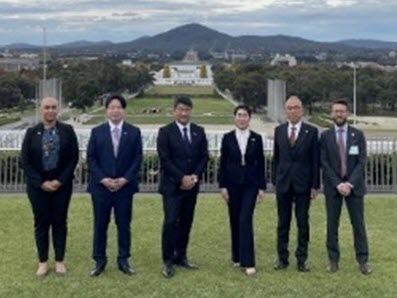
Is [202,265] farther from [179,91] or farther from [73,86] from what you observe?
[179,91]

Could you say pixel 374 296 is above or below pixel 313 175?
below

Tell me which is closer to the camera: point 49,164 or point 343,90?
point 49,164

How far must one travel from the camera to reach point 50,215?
7.39m

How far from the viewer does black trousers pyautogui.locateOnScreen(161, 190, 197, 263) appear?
24.7 ft

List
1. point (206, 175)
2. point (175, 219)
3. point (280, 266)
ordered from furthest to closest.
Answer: point (206, 175), point (280, 266), point (175, 219)

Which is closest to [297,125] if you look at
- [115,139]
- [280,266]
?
[280,266]

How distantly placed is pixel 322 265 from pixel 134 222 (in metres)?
3.13

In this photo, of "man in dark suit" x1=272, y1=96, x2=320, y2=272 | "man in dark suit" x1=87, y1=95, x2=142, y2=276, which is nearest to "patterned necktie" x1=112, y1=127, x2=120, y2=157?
"man in dark suit" x1=87, y1=95, x2=142, y2=276

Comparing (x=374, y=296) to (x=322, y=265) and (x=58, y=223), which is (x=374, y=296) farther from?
(x=58, y=223)

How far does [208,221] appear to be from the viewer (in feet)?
33.8

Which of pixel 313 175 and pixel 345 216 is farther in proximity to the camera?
pixel 345 216

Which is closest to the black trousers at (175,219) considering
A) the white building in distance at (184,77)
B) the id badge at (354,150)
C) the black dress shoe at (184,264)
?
the black dress shoe at (184,264)

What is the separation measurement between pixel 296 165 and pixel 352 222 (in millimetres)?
793

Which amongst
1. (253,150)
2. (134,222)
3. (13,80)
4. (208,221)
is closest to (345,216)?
(208,221)
